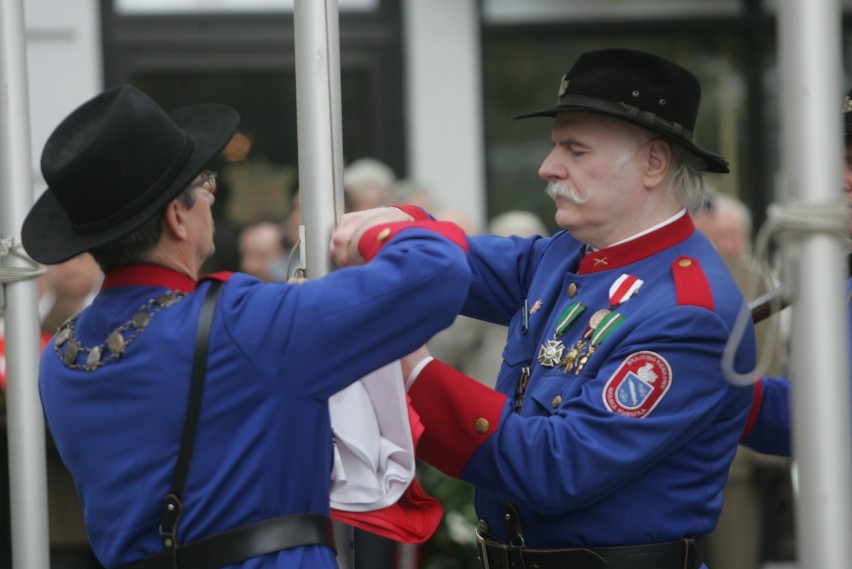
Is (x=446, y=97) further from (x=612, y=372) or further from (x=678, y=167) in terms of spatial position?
(x=612, y=372)

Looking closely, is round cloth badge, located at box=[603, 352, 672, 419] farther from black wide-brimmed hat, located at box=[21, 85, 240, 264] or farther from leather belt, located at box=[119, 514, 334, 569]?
black wide-brimmed hat, located at box=[21, 85, 240, 264]

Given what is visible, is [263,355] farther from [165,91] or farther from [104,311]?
[165,91]

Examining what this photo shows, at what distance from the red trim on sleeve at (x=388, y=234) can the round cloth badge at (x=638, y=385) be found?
0.45 meters

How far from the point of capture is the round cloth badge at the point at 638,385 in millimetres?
2816

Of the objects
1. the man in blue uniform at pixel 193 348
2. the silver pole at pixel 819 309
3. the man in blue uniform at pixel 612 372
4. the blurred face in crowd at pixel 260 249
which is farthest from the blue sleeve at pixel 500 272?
the blurred face in crowd at pixel 260 249

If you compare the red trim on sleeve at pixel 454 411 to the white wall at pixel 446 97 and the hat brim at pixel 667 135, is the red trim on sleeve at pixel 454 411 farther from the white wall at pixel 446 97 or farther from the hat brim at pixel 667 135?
the white wall at pixel 446 97

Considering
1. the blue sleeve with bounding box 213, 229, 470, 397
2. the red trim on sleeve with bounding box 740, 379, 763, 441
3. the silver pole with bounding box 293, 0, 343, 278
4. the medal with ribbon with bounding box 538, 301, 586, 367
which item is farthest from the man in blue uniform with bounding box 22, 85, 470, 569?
the red trim on sleeve with bounding box 740, 379, 763, 441

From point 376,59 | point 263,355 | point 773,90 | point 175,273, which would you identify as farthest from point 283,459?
point 773,90

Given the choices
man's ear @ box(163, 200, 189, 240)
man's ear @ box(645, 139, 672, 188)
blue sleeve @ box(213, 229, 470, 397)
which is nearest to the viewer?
blue sleeve @ box(213, 229, 470, 397)

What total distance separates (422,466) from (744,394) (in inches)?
→ 115

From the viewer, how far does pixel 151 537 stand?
256 cm

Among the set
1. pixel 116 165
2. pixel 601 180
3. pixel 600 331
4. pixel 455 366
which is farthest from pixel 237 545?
pixel 455 366

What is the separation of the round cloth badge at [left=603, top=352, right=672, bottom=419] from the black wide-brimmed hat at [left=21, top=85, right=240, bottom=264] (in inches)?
35.2

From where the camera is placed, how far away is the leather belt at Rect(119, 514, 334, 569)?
251 centimetres
